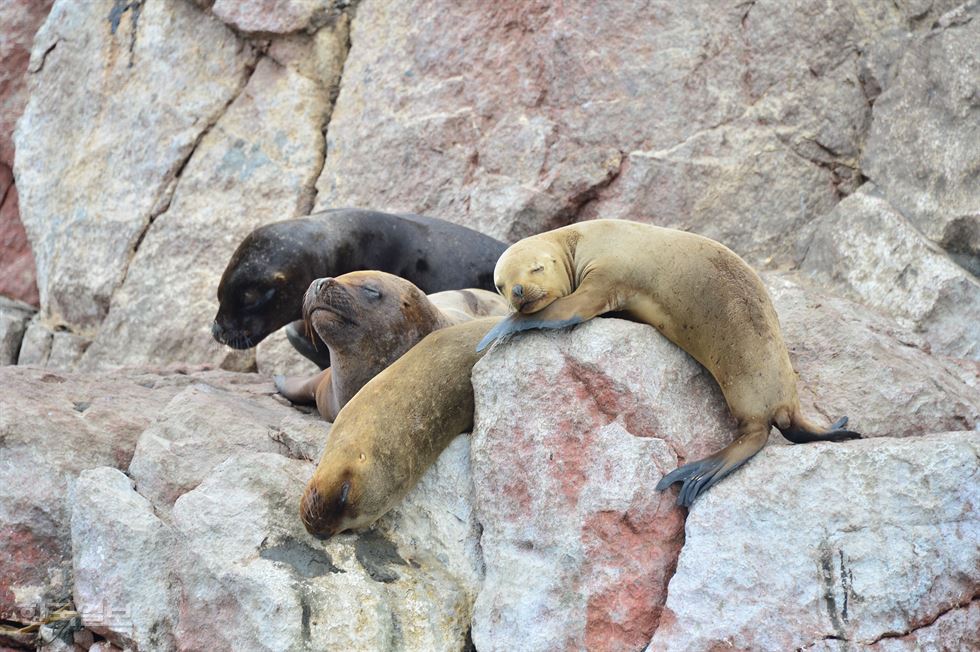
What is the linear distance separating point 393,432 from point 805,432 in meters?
1.51

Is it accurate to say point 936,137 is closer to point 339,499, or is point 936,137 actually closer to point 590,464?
point 590,464

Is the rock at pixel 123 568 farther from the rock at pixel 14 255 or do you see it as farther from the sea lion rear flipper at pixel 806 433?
the rock at pixel 14 255

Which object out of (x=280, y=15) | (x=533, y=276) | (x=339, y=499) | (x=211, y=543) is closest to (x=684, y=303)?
(x=533, y=276)

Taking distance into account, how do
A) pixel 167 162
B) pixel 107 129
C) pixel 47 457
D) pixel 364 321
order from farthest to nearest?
pixel 107 129 < pixel 167 162 < pixel 364 321 < pixel 47 457

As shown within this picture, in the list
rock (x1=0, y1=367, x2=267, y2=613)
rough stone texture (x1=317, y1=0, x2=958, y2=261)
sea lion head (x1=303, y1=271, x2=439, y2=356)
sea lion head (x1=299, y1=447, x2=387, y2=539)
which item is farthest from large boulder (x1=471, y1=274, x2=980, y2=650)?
rough stone texture (x1=317, y1=0, x2=958, y2=261)

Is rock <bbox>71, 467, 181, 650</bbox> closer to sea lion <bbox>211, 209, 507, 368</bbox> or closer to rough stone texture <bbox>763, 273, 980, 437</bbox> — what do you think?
sea lion <bbox>211, 209, 507, 368</bbox>

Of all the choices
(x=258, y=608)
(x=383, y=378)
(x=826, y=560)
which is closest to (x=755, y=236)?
(x=383, y=378)

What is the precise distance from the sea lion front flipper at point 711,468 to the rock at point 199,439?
5.40 ft

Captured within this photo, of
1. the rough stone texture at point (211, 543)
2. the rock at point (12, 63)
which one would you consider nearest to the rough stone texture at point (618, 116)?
the rough stone texture at point (211, 543)

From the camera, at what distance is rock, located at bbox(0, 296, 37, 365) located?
9500mm

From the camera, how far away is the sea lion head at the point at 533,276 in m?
4.60

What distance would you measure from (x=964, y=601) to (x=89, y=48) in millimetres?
8184

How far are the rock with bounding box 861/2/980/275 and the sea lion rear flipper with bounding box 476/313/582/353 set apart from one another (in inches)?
119

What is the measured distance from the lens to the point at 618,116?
8.00 metres
